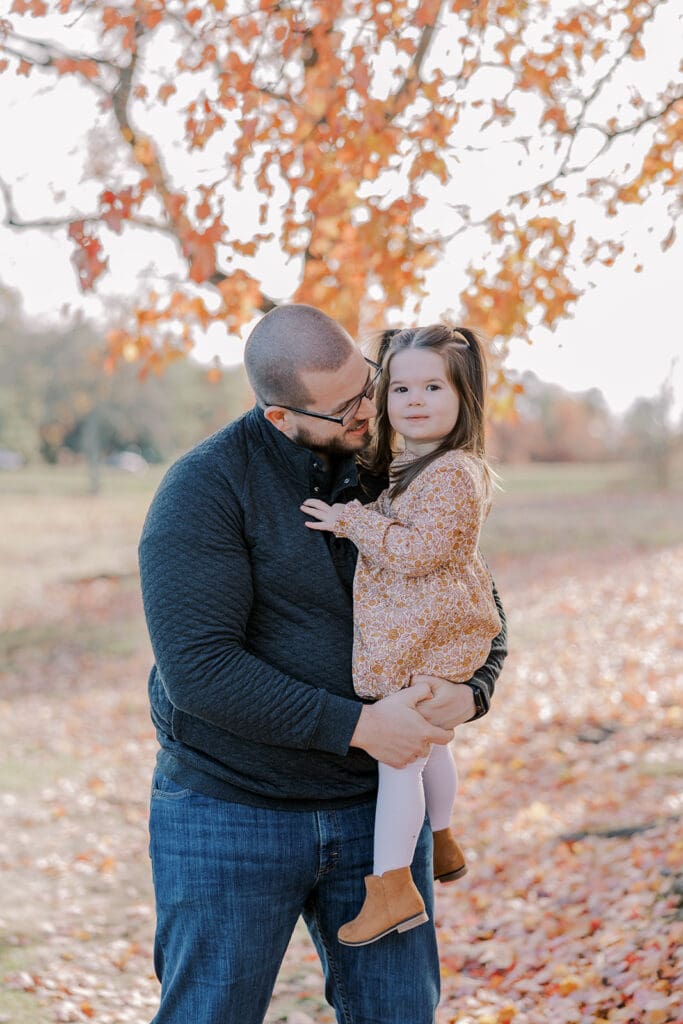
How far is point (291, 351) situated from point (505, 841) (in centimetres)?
511

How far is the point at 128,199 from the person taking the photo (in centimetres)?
494

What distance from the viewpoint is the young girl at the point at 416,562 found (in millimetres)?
2443

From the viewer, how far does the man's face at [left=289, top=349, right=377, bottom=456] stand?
2.41m

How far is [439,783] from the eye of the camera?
2885 mm

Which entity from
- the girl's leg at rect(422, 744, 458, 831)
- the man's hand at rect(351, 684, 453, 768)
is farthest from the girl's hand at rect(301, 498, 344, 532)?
the girl's leg at rect(422, 744, 458, 831)

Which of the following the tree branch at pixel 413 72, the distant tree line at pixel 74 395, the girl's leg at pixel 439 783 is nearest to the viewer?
the girl's leg at pixel 439 783

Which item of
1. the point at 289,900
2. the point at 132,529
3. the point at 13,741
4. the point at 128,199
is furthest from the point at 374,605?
the point at 132,529

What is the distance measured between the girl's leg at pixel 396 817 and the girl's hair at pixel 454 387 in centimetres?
71

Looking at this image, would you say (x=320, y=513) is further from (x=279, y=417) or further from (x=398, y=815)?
(x=398, y=815)

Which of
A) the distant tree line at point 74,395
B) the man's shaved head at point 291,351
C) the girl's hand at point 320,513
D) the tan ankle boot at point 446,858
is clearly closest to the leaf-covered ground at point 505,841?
the tan ankle boot at point 446,858

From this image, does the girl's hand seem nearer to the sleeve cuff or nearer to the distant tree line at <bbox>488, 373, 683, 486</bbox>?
the sleeve cuff

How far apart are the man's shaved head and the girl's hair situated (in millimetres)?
396

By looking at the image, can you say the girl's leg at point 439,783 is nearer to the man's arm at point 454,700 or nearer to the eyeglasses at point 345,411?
the man's arm at point 454,700

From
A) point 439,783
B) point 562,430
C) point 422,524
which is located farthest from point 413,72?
point 562,430
